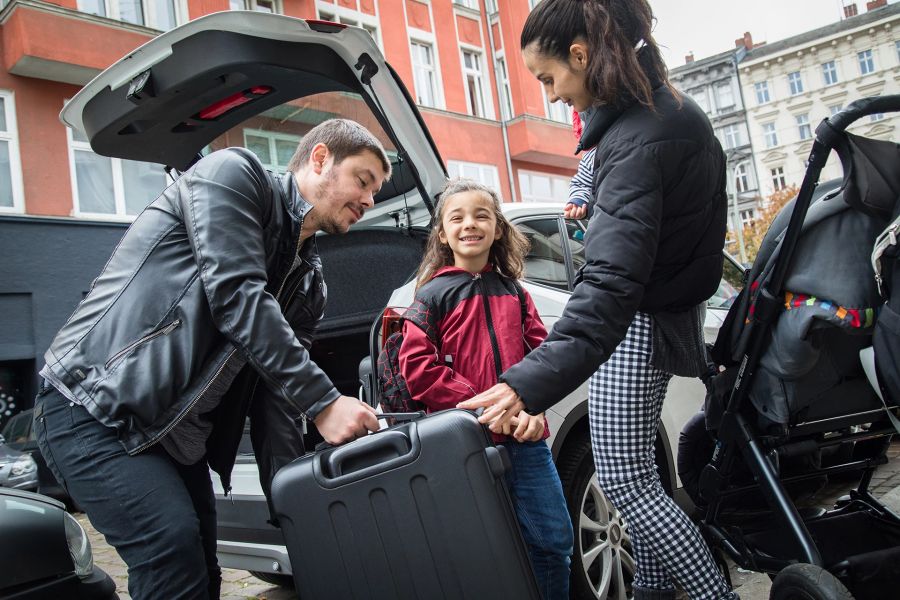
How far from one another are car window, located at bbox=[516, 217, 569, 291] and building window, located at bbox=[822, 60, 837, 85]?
5507 cm

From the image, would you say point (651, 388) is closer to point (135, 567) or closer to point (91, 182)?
point (135, 567)

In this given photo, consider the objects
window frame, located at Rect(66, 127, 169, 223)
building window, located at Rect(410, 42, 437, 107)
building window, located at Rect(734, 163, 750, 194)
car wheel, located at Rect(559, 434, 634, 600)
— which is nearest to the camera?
car wheel, located at Rect(559, 434, 634, 600)

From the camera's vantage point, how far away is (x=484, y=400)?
5.86 feet

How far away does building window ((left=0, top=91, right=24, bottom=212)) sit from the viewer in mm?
11703

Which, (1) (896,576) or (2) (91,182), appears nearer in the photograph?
(1) (896,576)

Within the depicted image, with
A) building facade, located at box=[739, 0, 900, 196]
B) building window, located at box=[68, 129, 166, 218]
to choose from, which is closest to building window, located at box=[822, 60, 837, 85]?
building facade, located at box=[739, 0, 900, 196]

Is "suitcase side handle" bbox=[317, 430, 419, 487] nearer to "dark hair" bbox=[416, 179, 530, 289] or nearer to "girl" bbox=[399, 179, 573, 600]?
"girl" bbox=[399, 179, 573, 600]

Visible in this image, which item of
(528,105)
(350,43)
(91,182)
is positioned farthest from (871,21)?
(350,43)

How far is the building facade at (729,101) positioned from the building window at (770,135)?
4.01 ft

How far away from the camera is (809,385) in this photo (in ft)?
6.91

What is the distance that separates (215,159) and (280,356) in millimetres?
560

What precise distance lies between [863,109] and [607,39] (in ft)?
2.23

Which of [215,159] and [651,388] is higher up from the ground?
[215,159]

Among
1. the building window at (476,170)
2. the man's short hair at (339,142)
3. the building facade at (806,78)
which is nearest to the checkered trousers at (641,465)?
the man's short hair at (339,142)
